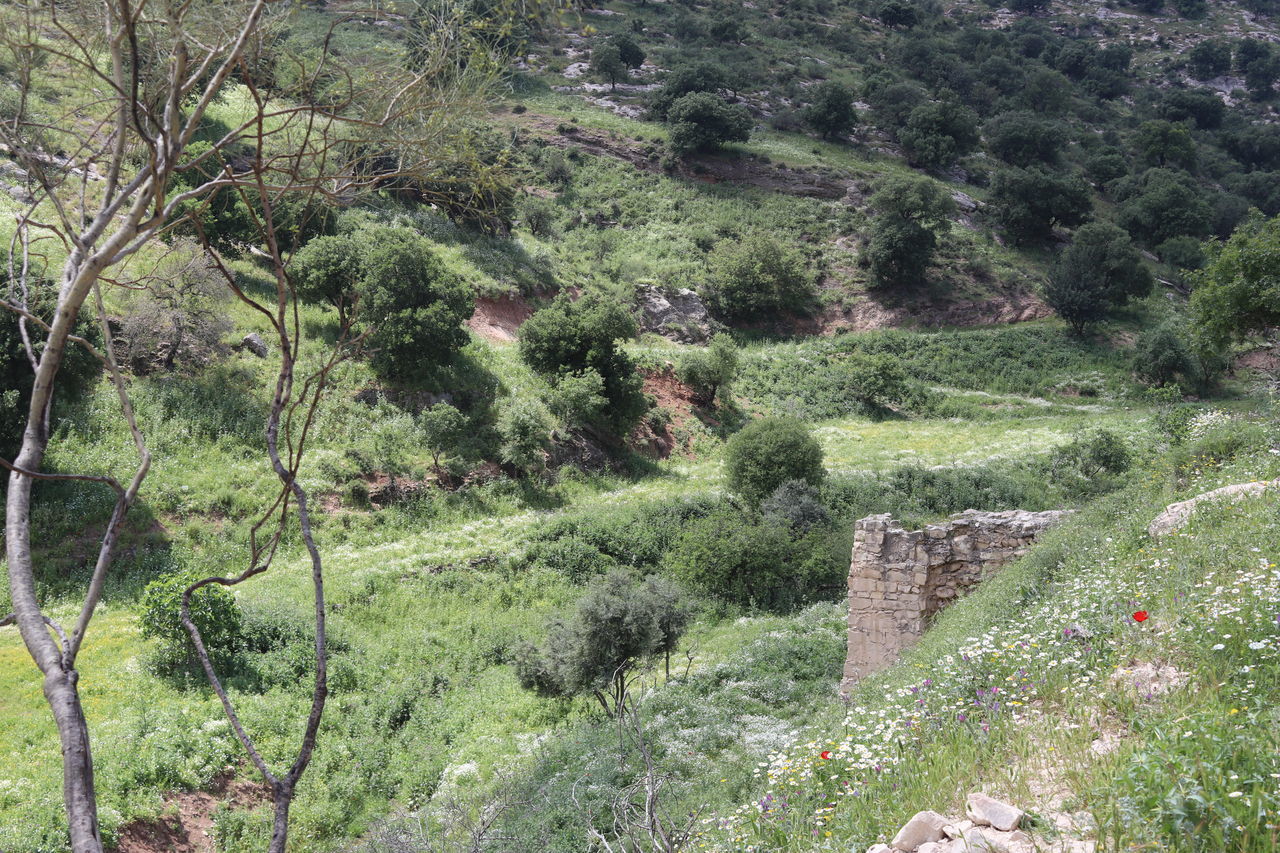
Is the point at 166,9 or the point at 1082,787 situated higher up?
the point at 166,9

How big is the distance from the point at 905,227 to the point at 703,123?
51.0 feet

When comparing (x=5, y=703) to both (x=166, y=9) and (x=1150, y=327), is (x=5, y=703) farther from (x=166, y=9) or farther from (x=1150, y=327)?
(x=1150, y=327)

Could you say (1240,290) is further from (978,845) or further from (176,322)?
(176,322)

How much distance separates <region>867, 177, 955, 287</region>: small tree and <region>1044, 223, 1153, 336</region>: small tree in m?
6.56

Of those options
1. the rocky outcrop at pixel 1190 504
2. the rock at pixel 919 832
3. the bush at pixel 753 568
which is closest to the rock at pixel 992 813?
the rock at pixel 919 832

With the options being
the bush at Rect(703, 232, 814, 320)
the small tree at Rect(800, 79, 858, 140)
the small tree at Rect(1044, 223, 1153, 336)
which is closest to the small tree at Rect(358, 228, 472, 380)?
the bush at Rect(703, 232, 814, 320)

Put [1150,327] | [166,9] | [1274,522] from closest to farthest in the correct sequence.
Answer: [166,9] → [1274,522] → [1150,327]

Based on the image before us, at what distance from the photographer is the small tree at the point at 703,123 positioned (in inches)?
1855

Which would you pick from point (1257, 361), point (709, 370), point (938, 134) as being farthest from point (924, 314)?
point (938, 134)

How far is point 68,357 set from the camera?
15.9 meters

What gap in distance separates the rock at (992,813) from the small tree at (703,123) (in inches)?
1874

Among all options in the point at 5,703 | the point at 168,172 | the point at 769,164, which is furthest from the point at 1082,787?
the point at 769,164

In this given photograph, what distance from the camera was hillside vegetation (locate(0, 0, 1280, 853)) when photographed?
12.8 ft

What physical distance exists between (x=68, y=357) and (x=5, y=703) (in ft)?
29.9
